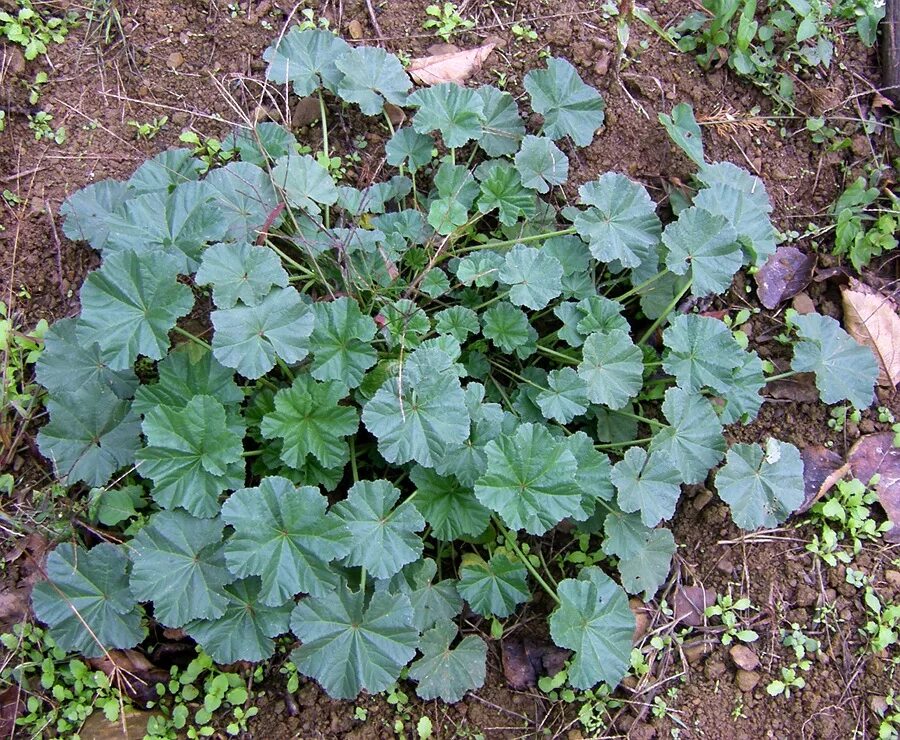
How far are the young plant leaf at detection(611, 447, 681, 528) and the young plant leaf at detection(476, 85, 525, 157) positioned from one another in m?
1.28

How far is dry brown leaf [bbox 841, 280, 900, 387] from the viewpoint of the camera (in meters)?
3.20

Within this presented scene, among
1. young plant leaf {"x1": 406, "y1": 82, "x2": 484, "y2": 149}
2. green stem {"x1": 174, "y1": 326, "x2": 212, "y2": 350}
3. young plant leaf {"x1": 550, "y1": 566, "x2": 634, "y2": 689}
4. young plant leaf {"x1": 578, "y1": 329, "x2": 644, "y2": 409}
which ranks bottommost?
young plant leaf {"x1": 550, "y1": 566, "x2": 634, "y2": 689}

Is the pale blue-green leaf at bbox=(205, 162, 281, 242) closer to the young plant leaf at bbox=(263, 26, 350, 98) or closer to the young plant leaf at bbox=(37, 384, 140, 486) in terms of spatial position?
Result: the young plant leaf at bbox=(263, 26, 350, 98)

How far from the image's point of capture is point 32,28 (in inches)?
125

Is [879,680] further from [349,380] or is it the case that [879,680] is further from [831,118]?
[831,118]

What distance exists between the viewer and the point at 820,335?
3.01 m

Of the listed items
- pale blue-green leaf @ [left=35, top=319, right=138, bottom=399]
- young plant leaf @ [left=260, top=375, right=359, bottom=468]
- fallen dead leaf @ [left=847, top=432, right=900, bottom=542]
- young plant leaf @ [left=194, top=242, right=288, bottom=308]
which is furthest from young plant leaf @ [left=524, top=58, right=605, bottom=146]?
pale blue-green leaf @ [left=35, top=319, right=138, bottom=399]

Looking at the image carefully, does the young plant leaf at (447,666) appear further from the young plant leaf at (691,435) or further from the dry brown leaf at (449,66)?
the dry brown leaf at (449,66)

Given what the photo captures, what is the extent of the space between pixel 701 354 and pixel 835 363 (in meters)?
0.60

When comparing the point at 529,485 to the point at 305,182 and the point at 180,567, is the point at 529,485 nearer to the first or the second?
the point at 180,567

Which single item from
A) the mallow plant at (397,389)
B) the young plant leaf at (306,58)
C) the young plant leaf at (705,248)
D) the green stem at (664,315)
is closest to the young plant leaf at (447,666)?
the mallow plant at (397,389)

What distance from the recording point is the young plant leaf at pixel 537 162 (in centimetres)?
297

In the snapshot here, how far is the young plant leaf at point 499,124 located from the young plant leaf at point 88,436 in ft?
5.38

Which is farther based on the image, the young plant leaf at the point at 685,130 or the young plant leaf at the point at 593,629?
the young plant leaf at the point at 685,130
